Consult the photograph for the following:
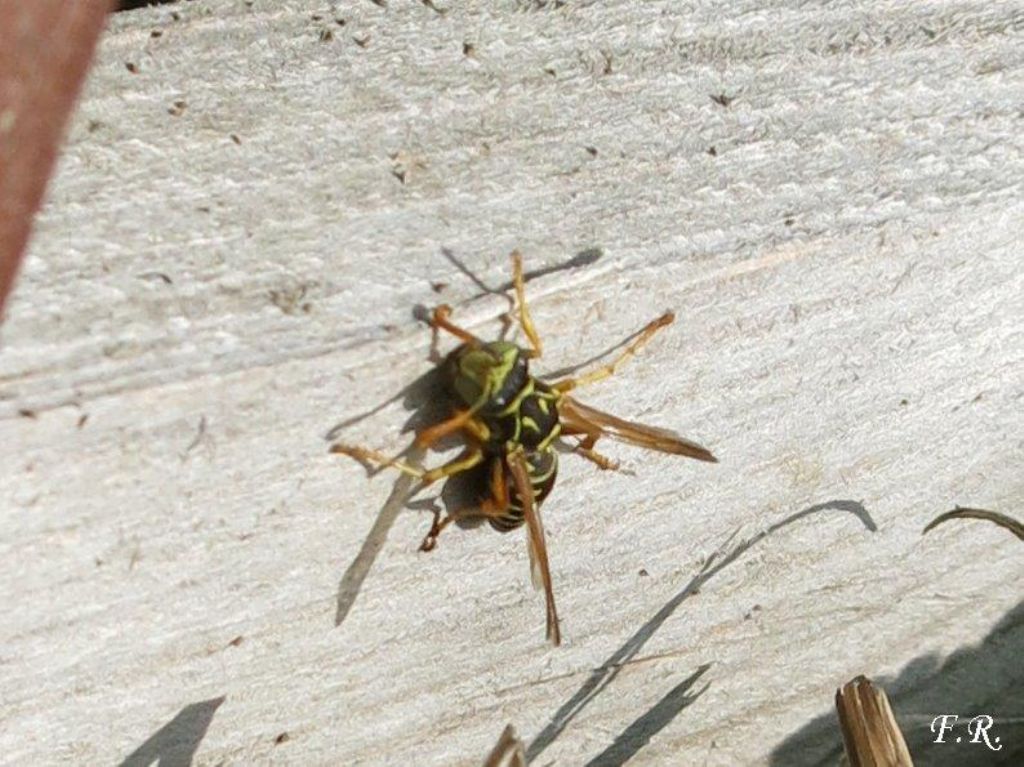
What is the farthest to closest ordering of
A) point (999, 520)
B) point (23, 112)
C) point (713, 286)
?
point (999, 520) < point (713, 286) < point (23, 112)

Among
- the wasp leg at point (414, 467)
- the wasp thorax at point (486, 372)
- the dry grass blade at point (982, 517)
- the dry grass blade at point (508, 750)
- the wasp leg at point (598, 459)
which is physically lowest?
the dry grass blade at point (508, 750)

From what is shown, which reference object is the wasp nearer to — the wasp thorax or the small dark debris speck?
the wasp thorax

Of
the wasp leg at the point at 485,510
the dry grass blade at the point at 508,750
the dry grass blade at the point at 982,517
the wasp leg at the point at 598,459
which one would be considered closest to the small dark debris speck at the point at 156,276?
the wasp leg at the point at 485,510

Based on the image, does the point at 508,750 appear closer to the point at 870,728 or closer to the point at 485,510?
the point at 485,510

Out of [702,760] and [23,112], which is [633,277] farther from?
[702,760]

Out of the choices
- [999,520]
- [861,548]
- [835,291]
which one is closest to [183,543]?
[835,291]

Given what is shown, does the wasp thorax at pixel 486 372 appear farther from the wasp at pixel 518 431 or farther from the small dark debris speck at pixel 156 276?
the small dark debris speck at pixel 156 276

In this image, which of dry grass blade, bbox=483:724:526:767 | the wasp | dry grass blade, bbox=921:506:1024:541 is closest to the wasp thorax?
the wasp
